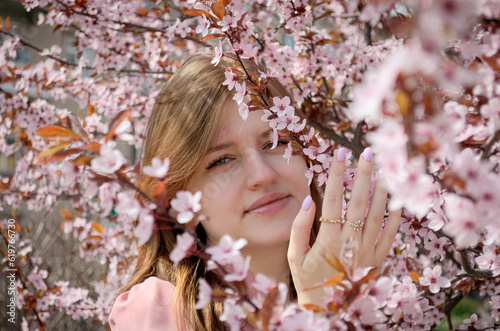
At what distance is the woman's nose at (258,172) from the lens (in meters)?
1.35

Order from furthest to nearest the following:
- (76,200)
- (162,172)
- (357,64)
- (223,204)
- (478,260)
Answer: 1. (76,200)
2. (357,64)
3. (223,204)
4. (478,260)
5. (162,172)

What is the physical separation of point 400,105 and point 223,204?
1023mm

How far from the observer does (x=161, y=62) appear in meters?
2.91

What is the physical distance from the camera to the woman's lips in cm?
139

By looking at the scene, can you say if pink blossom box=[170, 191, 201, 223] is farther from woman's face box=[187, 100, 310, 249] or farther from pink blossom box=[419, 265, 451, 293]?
pink blossom box=[419, 265, 451, 293]

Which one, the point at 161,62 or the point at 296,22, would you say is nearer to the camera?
the point at 296,22

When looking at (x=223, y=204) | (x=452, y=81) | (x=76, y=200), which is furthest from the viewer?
(x=76, y=200)

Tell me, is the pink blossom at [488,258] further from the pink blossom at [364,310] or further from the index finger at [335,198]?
the pink blossom at [364,310]

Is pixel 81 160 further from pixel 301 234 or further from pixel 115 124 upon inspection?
pixel 301 234

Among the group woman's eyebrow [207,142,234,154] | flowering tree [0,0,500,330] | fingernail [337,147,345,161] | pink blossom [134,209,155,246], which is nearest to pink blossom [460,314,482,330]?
flowering tree [0,0,500,330]

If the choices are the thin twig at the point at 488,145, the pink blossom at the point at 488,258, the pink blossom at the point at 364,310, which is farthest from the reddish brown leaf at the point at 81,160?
the pink blossom at the point at 488,258

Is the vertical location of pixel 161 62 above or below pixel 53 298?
above

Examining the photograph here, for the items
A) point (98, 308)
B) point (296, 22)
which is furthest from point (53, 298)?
point (296, 22)

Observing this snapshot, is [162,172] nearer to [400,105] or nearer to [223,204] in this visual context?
[400,105]
